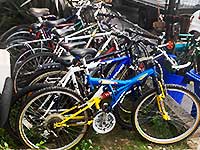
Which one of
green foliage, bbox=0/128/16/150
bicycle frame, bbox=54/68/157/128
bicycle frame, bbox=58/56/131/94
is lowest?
green foliage, bbox=0/128/16/150

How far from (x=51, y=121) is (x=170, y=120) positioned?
1782mm

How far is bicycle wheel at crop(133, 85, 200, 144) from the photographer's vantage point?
183 inches

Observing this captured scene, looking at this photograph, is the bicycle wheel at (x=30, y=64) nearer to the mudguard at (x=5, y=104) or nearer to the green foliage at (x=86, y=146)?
the mudguard at (x=5, y=104)

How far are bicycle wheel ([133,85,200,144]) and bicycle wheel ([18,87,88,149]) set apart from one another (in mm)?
837

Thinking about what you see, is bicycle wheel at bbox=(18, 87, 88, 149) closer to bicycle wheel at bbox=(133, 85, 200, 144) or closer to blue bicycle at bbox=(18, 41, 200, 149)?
blue bicycle at bbox=(18, 41, 200, 149)

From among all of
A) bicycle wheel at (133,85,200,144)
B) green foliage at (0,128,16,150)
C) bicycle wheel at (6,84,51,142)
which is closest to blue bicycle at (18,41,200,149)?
bicycle wheel at (133,85,200,144)

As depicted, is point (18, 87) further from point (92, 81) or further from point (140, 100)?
point (140, 100)

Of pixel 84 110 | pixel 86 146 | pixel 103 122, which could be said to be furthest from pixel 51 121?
pixel 103 122

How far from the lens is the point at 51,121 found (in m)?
4.33

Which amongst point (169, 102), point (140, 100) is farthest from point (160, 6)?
point (140, 100)

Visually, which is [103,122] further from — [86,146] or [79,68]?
[79,68]

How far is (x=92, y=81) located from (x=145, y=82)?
2.80 ft

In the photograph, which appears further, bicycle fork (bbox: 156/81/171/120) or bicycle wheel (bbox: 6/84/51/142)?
bicycle fork (bbox: 156/81/171/120)

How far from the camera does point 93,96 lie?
4375 millimetres
